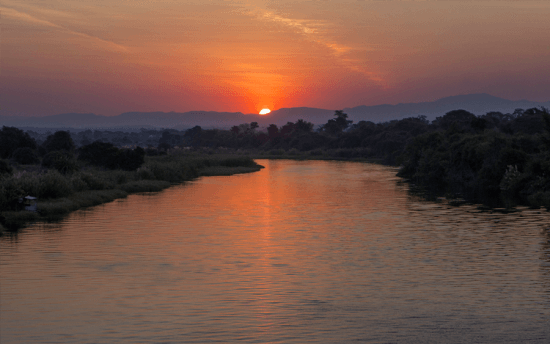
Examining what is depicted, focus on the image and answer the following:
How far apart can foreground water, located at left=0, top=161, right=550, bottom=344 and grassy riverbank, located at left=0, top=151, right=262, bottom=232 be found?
7.50ft

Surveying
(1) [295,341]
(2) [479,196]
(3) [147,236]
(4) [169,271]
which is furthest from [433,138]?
(1) [295,341]

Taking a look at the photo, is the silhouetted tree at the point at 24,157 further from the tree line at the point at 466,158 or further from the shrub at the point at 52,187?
the shrub at the point at 52,187

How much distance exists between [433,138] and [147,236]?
6683 cm

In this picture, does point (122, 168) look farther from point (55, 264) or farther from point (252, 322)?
point (252, 322)

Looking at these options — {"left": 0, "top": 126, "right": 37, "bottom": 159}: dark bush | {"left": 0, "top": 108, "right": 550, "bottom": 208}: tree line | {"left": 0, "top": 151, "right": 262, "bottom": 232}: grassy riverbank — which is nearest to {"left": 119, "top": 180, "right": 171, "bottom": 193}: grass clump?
{"left": 0, "top": 151, "right": 262, "bottom": 232}: grassy riverbank

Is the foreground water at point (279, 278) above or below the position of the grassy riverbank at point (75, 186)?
below

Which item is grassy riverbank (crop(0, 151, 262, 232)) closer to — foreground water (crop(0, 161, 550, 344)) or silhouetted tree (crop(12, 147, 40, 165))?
foreground water (crop(0, 161, 550, 344))

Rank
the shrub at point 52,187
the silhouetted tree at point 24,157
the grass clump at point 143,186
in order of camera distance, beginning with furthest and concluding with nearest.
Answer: the silhouetted tree at point 24,157, the grass clump at point 143,186, the shrub at point 52,187

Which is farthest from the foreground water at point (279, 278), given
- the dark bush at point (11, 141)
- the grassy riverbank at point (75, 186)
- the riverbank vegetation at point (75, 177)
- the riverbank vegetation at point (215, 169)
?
the dark bush at point (11, 141)

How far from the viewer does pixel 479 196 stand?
189 feet

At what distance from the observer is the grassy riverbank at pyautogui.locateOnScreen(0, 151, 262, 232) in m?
40.4

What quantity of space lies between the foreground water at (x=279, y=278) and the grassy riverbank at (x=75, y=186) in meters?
2.28

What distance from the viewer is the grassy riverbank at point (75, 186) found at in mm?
40375

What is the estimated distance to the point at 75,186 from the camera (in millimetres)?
52562
